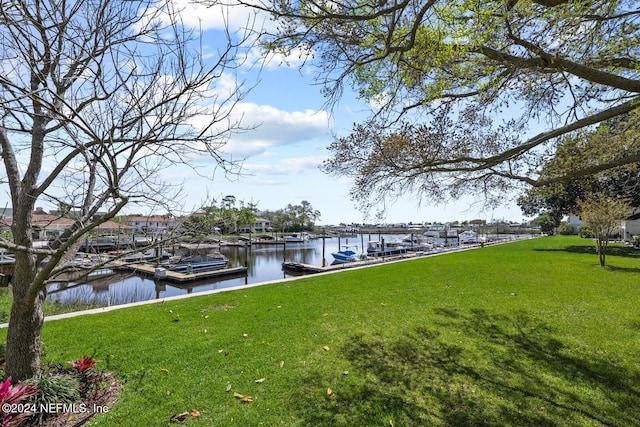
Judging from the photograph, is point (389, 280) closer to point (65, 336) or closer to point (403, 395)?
point (403, 395)

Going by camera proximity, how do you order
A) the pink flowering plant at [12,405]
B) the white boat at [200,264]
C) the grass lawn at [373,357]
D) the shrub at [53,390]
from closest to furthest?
the pink flowering plant at [12,405] < the shrub at [53,390] < the grass lawn at [373,357] < the white boat at [200,264]

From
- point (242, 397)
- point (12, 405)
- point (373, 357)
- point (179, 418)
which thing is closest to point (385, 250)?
point (373, 357)

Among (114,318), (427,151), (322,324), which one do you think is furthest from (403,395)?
(114,318)

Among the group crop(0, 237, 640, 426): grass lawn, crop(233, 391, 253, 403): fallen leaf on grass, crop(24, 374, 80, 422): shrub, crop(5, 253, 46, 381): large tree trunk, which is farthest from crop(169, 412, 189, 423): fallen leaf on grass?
crop(5, 253, 46, 381): large tree trunk

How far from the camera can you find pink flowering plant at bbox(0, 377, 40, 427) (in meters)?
2.71

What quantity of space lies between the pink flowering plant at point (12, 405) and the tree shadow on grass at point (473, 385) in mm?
2556

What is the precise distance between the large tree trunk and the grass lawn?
1.03 meters

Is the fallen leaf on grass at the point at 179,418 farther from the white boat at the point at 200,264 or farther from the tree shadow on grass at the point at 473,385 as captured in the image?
the white boat at the point at 200,264

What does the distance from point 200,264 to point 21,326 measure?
70.6 feet

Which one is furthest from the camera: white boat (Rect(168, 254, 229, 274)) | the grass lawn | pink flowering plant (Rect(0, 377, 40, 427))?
white boat (Rect(168, 254, 229, 274))

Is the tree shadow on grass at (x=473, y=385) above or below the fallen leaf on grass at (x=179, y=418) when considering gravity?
below

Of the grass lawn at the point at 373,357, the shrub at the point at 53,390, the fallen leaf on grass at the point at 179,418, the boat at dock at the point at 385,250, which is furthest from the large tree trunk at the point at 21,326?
the boat at dock at the point at 385,250

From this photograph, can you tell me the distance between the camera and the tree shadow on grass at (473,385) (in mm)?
3195

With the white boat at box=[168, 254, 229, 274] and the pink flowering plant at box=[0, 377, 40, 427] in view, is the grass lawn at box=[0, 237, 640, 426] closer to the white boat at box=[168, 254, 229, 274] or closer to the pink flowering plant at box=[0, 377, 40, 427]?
the pink flowering plant at box=[0, 377, 40, 427]
